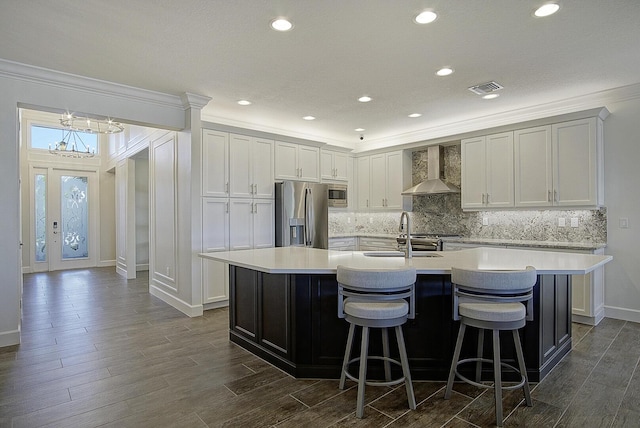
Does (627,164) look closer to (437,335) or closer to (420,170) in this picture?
(420,170)

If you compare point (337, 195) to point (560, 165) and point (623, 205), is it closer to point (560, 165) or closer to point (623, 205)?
point (560, 165)

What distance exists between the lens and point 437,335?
109 inches

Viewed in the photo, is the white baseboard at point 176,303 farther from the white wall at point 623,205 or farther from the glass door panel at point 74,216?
the white wall at point 623,205

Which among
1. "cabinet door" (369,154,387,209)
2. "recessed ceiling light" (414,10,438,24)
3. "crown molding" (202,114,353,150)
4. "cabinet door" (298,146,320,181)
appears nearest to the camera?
"recessed ceiling light" (414,10,438,24)

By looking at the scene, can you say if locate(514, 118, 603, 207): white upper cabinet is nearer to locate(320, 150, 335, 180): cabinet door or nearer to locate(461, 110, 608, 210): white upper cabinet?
locate(461, 110, 608, 210): white upper cabinet

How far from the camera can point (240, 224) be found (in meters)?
5.19

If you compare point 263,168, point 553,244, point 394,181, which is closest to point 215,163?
point 263,168

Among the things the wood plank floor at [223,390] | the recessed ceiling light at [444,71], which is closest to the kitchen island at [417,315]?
the wood plank floor at [223,390]

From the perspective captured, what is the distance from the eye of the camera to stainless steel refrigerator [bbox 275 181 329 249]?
5.48 metres

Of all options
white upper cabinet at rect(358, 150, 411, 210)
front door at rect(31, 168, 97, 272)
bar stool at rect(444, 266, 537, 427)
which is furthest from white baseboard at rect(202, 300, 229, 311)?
front door at rect(31, 168, 97, 272)

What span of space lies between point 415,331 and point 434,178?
3647mm

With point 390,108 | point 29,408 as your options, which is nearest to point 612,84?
point 390,108

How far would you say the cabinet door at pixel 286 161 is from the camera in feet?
18.6

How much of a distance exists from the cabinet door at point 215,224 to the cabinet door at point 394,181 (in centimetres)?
293
